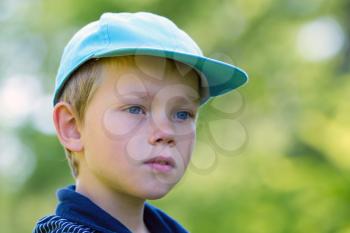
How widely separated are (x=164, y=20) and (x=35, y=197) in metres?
6.63

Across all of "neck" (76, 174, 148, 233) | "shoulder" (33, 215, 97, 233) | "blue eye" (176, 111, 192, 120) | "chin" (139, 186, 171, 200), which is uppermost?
"blue eye" (176, 111, 192, 120)

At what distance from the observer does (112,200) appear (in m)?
1.59

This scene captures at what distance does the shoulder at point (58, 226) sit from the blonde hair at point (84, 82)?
0.16 m

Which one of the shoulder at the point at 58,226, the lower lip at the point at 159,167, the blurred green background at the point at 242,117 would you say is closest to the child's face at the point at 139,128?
the lower lip at the point at 159,167

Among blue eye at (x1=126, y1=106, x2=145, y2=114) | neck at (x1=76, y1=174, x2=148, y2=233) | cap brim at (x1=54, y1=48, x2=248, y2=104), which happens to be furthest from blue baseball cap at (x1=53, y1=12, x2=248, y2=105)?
neck at (x1=76, y1=174, x2=148, y2=233)

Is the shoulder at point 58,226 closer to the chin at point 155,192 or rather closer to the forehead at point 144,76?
the chin at point 155,192

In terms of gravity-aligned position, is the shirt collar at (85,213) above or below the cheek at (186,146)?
below

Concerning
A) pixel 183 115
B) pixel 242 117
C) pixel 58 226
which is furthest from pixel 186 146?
pixel 242 117

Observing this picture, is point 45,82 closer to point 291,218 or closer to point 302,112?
point 302,112

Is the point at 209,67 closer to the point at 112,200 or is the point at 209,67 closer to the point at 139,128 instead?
the point at 139,128

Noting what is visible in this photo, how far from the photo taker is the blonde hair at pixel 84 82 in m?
1.56

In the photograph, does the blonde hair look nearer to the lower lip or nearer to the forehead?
the forehead

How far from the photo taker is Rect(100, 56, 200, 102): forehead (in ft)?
4.97

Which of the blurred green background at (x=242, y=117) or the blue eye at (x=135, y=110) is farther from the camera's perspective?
the blurred green background at (x=242, y=117)
